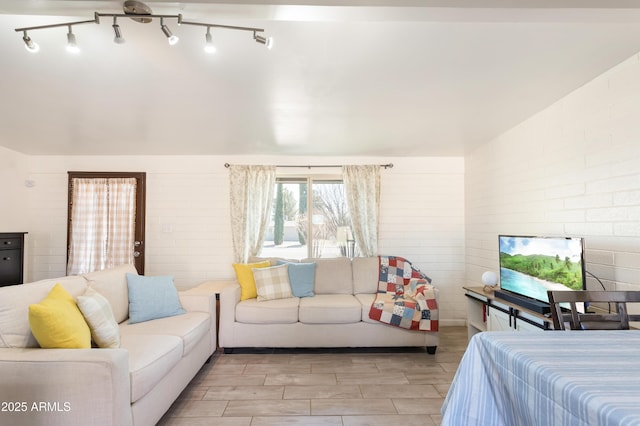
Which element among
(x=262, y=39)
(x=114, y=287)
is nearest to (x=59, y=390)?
(x=114, y=287)

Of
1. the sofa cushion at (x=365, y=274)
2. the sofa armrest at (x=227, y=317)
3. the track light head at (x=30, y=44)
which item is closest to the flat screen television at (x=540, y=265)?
the sofa cushion at (x=365, y=274)

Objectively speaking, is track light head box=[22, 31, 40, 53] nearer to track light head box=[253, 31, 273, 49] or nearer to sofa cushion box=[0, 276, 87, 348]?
track light head box=[253, 31, 273, 49]

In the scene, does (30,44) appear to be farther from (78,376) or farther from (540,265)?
(540,265)

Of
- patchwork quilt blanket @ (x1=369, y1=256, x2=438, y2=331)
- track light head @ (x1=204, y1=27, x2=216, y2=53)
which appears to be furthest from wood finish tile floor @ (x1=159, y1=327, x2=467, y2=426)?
track light head @ (x1=204, y1=27, x2=216, y2=53)

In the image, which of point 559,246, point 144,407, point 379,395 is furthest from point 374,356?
point 144,407

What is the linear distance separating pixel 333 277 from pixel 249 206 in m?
1.52

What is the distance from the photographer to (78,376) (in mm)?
1542

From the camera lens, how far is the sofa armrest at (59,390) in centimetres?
153

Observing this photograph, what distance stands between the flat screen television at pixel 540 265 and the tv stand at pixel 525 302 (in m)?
0.04

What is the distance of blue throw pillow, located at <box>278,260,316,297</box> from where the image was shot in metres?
3.68

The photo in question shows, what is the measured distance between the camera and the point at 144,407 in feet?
5.93

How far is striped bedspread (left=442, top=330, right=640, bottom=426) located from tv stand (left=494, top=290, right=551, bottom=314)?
1.23 metres

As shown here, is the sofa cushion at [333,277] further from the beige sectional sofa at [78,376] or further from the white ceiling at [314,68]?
the beige sectional sofa at [78,376]

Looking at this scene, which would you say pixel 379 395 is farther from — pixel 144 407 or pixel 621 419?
pixel 621 419
